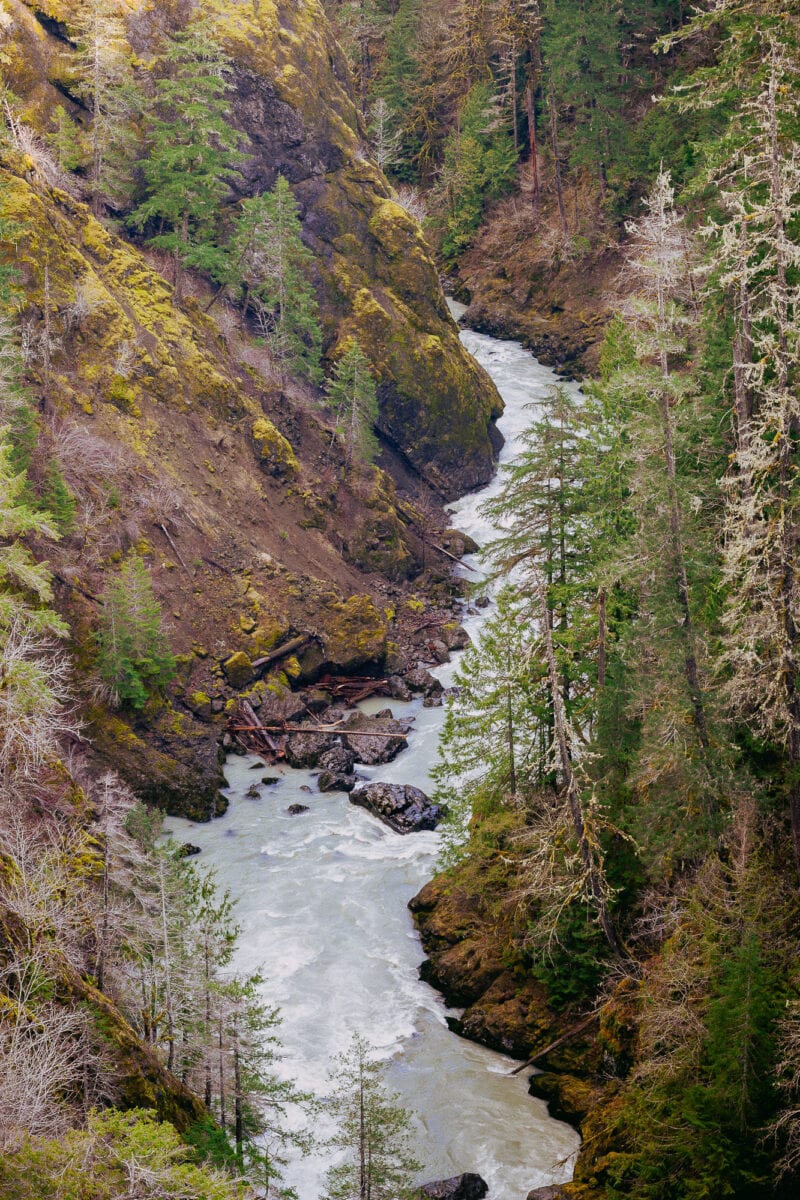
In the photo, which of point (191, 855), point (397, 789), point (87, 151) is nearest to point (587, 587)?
point (397, 789)

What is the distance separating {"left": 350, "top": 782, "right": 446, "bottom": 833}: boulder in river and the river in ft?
1.06

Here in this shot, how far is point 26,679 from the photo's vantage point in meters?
16.8

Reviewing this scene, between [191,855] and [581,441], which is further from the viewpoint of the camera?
[191,855]

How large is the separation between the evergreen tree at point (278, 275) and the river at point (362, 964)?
18.7 metres

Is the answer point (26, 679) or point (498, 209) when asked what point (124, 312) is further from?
point (498, 209)

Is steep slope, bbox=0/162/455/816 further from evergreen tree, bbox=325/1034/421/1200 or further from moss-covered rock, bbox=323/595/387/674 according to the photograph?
evergreen tree, bbox=325/1034/421/1200

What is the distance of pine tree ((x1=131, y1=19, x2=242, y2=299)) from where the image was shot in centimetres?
4144

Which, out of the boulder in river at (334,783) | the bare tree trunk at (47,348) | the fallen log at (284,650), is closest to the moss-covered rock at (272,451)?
the fallen log at (284,650)

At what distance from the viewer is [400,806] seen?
29719mm

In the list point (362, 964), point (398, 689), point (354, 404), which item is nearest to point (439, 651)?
point (398, 689)

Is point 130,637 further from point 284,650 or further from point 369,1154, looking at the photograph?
point 369,1154

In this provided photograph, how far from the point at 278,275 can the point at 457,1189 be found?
35.9m

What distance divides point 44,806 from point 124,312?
78.8 ft

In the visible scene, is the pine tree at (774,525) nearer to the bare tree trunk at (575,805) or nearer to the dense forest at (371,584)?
the dense forest at (371,584)
